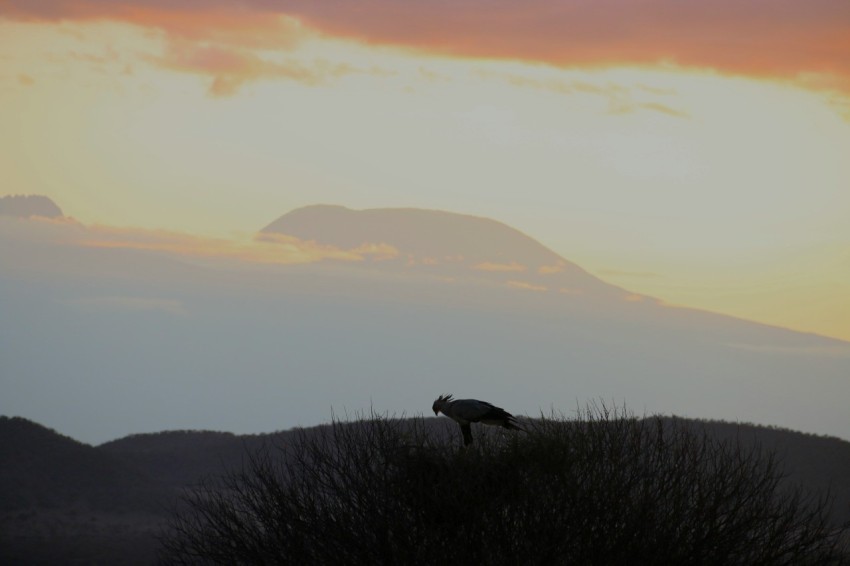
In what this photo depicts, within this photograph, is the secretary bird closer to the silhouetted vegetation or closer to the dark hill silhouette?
the silhouetted vegetation

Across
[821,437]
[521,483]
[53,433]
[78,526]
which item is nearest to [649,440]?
[521,483]

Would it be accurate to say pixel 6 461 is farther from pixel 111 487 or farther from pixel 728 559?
pixel 728 559

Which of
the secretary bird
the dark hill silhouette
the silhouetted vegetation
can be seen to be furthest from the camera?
the dark hill silhouette

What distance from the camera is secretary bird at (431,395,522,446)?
23875 mm

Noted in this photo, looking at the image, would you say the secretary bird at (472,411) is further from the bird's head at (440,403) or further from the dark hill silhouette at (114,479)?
the dark hill silhouette at (114,479)

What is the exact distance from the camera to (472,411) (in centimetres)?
2397

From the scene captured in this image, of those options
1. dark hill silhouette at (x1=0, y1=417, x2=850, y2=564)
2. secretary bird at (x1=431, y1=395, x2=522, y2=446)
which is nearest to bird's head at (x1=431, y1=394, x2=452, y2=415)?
secretary bird at (x1=431, y1=395, x2=522, y2=446)

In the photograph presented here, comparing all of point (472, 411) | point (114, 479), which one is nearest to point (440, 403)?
point (472, 411)

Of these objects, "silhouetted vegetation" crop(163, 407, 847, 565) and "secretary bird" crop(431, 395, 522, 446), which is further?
"silhouetted vegetation" crop(163, 407, 847, 565)

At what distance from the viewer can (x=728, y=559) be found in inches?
1267

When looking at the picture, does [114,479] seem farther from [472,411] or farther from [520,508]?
[472,411]

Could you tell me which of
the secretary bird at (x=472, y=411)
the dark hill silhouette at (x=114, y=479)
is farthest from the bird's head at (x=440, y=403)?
the dark hill silhouette at (x=114, y=479)

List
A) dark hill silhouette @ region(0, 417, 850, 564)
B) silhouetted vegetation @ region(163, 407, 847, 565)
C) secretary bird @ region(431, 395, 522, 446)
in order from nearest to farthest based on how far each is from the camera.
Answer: secretary bird @ region(431, 395, 522, 446)
silhouetted vegetation @ region(163, 407, 847, 565)
dark hill silhouette @ region(0, 417, 850, 564)

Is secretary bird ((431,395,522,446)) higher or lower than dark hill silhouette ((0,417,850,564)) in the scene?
higher
